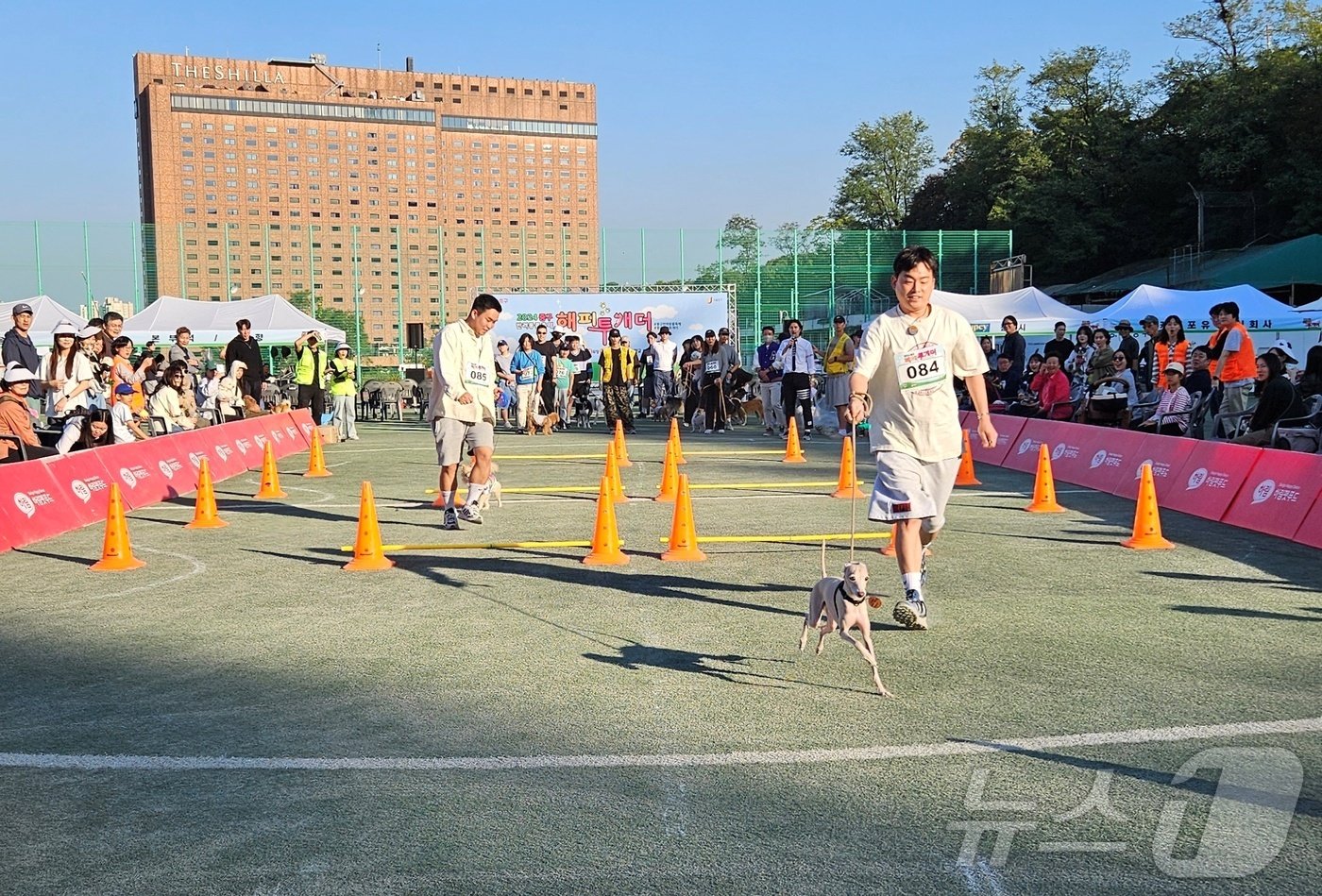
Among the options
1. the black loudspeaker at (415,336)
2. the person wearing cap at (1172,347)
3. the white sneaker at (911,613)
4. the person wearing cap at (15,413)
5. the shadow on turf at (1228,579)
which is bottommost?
the shadow on turf at (1228,579)

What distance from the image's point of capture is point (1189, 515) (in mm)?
11031

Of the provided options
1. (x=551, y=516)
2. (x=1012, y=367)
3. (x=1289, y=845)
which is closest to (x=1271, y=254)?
(x=1012, y=367)

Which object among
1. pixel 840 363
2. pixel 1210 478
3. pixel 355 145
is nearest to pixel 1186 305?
pixel 840 363

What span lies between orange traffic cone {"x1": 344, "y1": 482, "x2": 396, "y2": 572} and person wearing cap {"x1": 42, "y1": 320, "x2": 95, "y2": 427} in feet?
21.6

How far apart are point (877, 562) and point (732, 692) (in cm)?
360

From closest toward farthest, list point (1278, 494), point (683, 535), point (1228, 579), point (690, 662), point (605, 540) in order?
point (690, 662) → point (1228, 579) → point (605, 540) → point (683, 535) → point (1278, 494)

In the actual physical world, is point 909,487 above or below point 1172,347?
below

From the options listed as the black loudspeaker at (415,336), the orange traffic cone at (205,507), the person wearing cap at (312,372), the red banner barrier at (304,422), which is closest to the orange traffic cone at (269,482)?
the orange traffic cone at (205,507)

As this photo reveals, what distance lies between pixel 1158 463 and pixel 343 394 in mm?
15789

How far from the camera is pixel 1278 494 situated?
991 centimetres

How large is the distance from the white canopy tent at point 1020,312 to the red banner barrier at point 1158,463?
16110 millimetres

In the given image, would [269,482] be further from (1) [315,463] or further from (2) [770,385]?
(2) [770,385]

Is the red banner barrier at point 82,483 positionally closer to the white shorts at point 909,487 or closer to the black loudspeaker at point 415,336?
the white shorts at point 909,487

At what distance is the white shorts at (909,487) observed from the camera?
654cm
